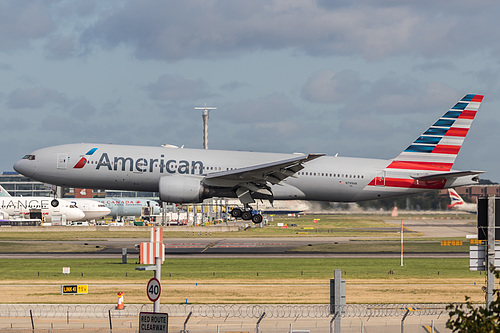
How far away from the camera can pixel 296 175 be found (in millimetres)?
48500

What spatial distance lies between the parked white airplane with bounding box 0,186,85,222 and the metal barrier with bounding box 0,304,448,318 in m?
84.8

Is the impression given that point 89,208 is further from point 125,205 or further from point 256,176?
point 256,176

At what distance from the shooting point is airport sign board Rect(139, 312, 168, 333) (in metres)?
16.2

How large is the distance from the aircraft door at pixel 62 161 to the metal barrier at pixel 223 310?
20.1 meters

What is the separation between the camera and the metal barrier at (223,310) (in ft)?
82.4

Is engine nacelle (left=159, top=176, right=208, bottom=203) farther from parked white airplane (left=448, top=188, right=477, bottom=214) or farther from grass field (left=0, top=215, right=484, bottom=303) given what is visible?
parked white airplane (left=448, top=188, right=477, bottom=214)

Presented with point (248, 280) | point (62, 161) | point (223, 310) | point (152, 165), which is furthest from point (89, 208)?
point (223, 310)

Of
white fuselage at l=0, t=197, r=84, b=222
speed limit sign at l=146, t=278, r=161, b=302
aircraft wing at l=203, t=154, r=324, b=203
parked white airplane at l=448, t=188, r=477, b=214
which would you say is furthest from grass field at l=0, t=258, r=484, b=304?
white fuselage at l=0, t=197, r=84, b=222

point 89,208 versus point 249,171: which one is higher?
point 249,171

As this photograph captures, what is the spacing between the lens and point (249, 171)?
45344 millimetres

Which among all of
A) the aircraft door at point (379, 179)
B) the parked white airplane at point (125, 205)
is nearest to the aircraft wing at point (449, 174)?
the aircraft door at point (379, 179)

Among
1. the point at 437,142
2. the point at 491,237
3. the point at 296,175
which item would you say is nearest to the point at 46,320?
the point at 491,237

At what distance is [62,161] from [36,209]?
70184 millimetres

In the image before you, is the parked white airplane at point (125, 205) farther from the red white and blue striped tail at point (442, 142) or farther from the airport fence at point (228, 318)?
the airport fence at point (228, 318)
